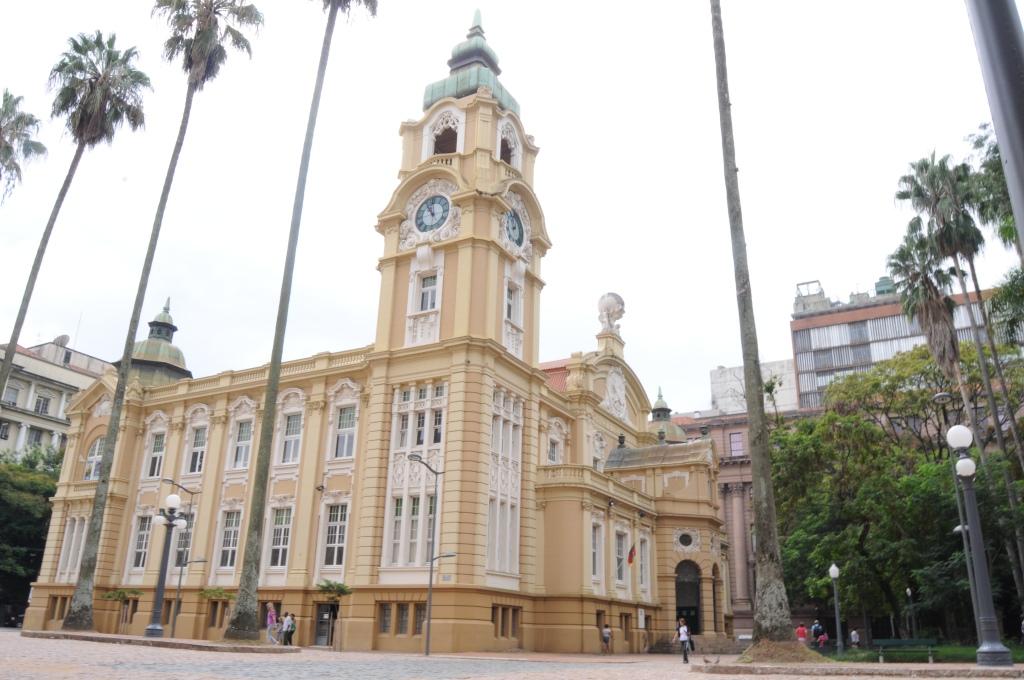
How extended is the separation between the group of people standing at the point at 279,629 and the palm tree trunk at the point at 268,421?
712 cm

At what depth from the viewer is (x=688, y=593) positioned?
1772 inches

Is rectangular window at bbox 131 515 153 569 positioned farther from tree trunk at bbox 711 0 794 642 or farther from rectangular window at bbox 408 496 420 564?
tree trunk at bbox 711 0 794 642

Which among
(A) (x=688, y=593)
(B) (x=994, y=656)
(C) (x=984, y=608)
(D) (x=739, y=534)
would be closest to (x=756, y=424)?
(C) (x=984, y=608)

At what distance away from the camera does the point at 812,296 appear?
96375mm

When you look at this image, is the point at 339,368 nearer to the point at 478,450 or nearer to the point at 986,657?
the point at 478,450

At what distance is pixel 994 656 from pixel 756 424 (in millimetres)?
6412

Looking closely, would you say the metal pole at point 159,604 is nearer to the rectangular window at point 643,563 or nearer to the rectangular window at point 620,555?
the rectangular window at point 620,555

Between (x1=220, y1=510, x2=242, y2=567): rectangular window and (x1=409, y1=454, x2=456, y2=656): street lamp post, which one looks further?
(x1=220, y1=510, x2=242, y2=567): rectangular window

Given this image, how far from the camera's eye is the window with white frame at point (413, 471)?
33.5 meters

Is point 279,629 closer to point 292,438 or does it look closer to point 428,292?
point 292,438

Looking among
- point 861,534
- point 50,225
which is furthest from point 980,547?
point 50,225

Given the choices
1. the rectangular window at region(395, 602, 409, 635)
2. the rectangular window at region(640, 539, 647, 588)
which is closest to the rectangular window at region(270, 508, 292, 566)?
the rectangular window at region(395, 602, 409, 635)

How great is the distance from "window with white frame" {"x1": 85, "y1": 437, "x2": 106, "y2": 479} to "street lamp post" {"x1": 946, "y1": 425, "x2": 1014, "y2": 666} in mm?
44489

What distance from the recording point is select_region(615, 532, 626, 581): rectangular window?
4048 cm
